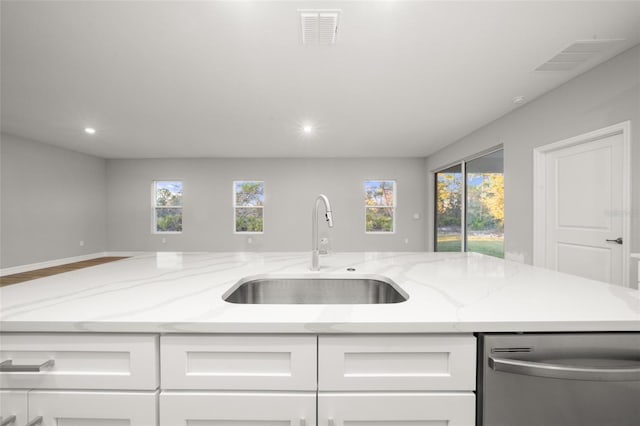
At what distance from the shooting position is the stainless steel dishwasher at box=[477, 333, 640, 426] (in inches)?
28.9

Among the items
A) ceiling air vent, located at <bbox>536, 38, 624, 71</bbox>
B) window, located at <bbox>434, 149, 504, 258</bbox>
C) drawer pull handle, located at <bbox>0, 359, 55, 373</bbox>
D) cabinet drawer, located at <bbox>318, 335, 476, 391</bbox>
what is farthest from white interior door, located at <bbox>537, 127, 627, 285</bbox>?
drawer pull handle, located at <bbox>0, 359, 55, 373</bbox>

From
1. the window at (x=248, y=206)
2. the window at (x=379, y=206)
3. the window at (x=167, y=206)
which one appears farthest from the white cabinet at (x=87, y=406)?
the window at (x=167, y=206)

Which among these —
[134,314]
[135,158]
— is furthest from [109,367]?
[135,158]

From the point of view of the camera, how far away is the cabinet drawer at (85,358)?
745 mm

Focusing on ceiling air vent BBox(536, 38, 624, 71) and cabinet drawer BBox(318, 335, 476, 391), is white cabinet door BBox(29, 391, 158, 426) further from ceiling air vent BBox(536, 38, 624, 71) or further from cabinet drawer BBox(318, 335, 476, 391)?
ceiling air vent BBox(536, 38, 624, 71)

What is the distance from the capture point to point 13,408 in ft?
2.41

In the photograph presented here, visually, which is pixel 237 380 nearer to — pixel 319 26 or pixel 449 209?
pixel 319 26

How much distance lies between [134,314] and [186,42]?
2193 mm

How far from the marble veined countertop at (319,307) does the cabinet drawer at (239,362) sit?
39mm

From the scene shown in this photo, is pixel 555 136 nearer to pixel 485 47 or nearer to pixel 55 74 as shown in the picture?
pixel 485 47

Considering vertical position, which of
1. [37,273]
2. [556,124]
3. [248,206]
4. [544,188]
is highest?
[556,124]

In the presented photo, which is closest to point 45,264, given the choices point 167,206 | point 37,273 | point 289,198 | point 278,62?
point 37,273

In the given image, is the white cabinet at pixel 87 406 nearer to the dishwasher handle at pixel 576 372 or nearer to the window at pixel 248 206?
the dishwasher handle at pixel 576 372

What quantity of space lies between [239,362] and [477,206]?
16.8 feet
